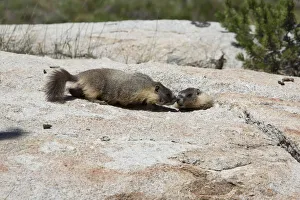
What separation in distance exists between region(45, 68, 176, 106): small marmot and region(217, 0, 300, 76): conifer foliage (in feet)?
9.26

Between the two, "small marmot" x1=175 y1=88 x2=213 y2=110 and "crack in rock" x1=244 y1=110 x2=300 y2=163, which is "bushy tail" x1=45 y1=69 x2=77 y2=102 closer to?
"small marmot" x1=175 y1=88 x2=213 y2=110

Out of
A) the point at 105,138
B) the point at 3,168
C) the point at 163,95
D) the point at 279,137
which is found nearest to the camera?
the point at 3,168

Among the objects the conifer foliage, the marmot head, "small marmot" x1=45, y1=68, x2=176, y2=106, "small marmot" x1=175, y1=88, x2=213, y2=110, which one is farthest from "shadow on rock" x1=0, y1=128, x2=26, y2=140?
the conifer foliage

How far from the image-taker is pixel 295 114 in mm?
6004

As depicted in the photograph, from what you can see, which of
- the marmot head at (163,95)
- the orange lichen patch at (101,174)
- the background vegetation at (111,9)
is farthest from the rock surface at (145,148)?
the background vegetation at (111,9)

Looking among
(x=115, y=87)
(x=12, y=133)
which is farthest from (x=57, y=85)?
(x=12, y=133)

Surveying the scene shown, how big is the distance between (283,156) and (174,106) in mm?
2005

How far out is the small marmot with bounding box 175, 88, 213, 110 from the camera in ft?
21.2

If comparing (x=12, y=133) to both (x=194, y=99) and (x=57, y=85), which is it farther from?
(x=194, y=99)

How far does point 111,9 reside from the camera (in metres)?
15.6

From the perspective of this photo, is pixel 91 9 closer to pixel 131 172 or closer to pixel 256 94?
pixel 256 94

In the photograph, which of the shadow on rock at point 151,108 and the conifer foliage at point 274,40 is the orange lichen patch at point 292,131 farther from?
the conifer foliage at point 274,40

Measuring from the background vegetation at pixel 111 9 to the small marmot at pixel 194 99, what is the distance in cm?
778

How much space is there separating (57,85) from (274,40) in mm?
4184
